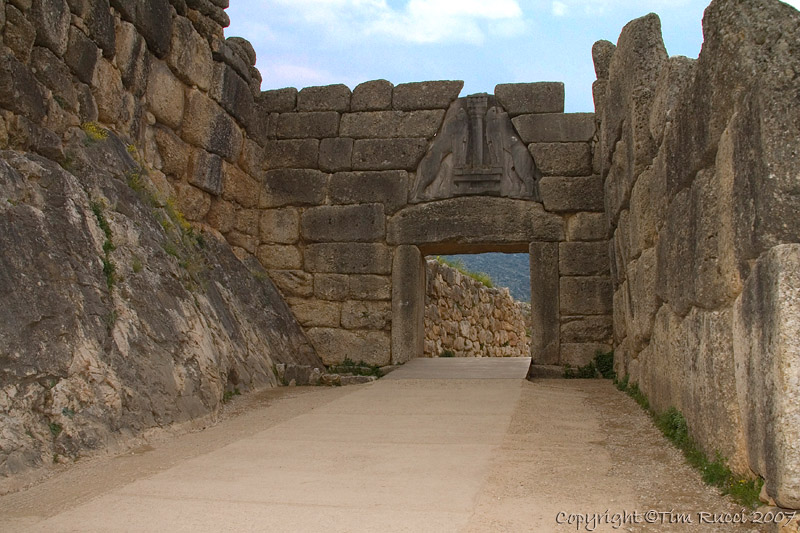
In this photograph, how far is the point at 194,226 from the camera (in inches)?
281

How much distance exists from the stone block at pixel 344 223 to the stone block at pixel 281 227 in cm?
9

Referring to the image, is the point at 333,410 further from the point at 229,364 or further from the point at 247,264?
the point at 247,264

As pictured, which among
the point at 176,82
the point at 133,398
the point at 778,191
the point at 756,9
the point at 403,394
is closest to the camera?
the point at 778,191

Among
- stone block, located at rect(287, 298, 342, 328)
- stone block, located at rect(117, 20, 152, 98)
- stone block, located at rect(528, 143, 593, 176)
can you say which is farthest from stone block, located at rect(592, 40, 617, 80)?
stone block, located at rect(117, 20, 152, 98)

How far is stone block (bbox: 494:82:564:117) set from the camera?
797 cm

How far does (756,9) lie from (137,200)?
14.6 feet

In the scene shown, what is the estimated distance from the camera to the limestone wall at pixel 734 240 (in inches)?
93.5

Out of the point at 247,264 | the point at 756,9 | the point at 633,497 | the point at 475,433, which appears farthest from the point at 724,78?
the point at 247,264

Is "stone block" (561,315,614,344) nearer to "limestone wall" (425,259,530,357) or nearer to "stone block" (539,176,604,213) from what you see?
"stone block" (539,176,604,213)

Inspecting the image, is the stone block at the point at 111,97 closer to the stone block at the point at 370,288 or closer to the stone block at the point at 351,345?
the stone block at the point at 370,288

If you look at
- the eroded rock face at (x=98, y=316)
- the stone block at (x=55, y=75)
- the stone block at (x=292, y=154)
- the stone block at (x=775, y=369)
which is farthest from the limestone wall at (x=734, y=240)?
the stone block at (x=292, y=154)

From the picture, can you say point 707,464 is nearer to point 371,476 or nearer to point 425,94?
point 371,476

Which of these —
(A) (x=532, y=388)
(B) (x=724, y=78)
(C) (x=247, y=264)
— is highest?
(B) (x=724, y=78)

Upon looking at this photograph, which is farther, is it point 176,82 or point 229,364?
point 176,82
